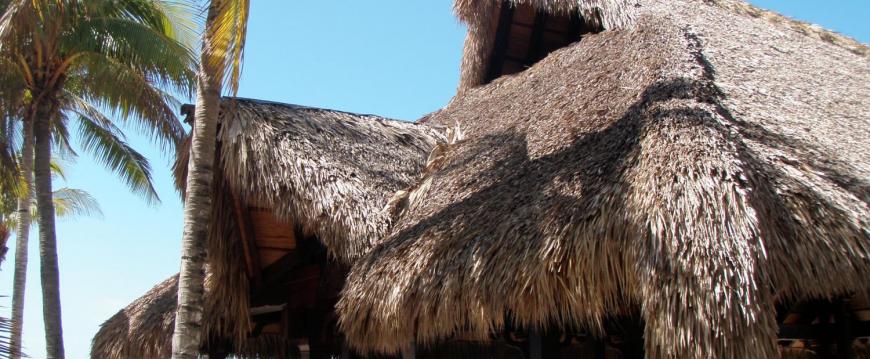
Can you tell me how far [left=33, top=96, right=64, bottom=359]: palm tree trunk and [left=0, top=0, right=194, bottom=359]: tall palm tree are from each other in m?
0.01

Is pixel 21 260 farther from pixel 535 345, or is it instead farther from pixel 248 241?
pixel 535 345

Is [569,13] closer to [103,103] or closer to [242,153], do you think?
[242,153]

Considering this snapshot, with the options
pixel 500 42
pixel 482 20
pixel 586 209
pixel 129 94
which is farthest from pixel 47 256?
pixel 586 209

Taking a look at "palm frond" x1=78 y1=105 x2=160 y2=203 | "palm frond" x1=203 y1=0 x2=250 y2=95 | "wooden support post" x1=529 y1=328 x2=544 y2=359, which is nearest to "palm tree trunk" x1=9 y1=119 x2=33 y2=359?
"palm frond" x1=78 y1=105 x2=160 y2=203

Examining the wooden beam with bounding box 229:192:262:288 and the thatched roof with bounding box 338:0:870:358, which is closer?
the thatched roof with bounding box 338:0:870:358

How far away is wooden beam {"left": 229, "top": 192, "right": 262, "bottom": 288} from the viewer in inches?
259

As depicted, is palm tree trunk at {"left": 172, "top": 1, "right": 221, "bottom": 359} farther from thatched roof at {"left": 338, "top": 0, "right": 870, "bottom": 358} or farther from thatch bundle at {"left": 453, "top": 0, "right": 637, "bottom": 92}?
thatch bundle at {"left": 453, "top": 0, "right": 637, "bottom": 92}

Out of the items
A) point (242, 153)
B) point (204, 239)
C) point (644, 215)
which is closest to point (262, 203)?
point (242, 153)

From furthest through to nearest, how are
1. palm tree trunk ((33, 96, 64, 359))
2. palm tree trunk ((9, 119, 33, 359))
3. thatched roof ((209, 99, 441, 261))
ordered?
1. palm tree trunk ((9, 119, 33, 359))
2. palm tree trunk ((33, 96, 64, 359))
3. thatched roof ((209, 99, 441, 261))

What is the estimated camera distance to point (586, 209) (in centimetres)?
421

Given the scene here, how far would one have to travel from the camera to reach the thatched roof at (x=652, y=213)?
3.59 metres

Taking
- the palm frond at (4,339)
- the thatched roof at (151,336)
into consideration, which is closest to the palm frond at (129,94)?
the thatched roof at (151,336)

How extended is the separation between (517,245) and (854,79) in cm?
441

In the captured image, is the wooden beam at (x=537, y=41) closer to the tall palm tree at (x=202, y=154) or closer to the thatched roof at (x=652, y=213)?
the thatched roof at (x=652, y=213)
